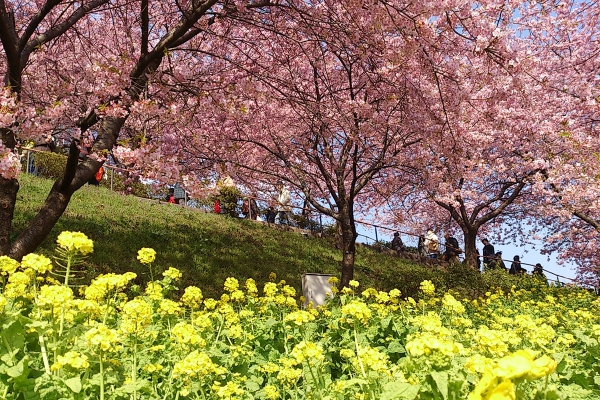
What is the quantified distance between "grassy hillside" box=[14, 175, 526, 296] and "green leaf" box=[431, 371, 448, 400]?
8.80 metres

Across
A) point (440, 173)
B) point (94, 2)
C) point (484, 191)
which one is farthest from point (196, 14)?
point (484, 191)

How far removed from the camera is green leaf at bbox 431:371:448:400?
79.6 inches

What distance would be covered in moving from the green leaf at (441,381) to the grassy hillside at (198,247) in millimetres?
8795

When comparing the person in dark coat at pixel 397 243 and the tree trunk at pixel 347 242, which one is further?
the person in dark coat at pixel 397 243

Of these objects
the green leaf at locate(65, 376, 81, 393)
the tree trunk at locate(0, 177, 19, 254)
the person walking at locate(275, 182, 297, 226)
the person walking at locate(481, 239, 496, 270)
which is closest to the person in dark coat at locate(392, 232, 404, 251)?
the person walking at locate(481, 239, 496, 270)

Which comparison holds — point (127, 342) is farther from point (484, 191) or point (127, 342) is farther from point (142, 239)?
point (484, 191)

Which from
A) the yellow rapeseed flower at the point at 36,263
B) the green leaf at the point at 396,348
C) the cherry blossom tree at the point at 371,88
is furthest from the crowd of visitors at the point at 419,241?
the yellow rapeseed flower at the point at 36,263

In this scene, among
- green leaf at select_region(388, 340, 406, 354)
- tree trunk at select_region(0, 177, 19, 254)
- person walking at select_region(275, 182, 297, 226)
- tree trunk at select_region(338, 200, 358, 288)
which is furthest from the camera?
person walking at select_region(275, 182, 297, 226)

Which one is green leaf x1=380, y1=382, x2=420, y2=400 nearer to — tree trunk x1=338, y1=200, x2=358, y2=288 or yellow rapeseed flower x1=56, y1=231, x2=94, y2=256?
yellow rapeseed flower x1=56, y1=231, x2=94, y2=256

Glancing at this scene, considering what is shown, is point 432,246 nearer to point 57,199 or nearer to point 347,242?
point 347,242

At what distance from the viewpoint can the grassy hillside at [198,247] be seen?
11.4 metres

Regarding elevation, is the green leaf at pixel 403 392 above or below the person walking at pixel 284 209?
below

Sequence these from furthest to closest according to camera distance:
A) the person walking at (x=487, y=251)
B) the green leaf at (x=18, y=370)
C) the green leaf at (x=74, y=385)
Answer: the person walking at (x=487, y=251) < the green leaf at (x=18, y=370) < the green leaf at (x=74, y=385)

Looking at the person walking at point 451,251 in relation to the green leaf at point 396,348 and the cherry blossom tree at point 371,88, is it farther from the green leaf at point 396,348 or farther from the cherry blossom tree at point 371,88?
the green leaf at point 396,348
